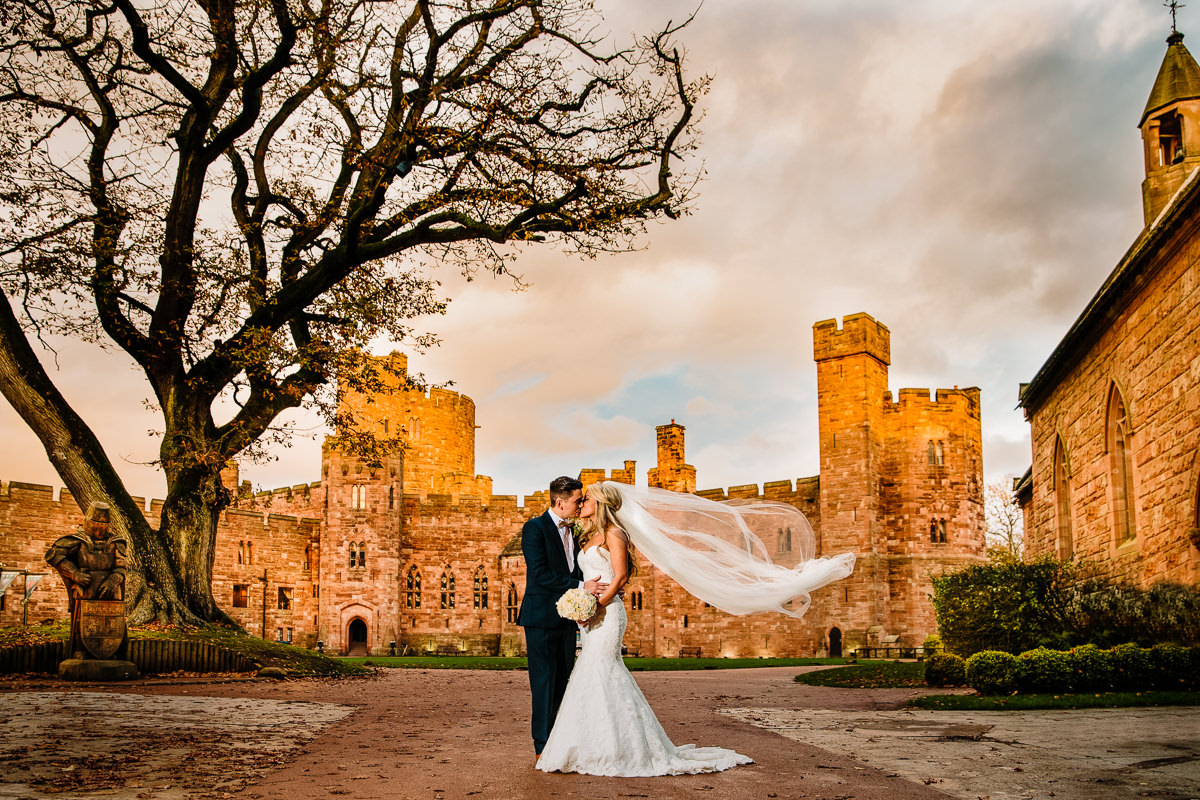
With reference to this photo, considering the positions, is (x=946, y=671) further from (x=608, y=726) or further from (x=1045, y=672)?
(x=608, y=726)

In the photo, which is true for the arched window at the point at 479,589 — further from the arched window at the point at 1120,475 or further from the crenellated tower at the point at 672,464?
the arched window at the point at 1120,475

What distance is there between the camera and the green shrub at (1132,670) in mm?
11891

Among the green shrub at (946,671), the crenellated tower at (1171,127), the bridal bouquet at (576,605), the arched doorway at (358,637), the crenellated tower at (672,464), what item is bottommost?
the arched doorway at (358,637)

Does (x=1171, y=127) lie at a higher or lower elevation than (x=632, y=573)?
higher

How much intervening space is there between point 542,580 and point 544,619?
28cm

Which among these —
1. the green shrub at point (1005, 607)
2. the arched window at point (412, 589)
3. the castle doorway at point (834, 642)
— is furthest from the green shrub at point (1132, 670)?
the arched window at point (412, 589)

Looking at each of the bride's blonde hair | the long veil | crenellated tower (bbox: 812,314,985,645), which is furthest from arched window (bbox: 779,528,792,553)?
crenellated tower (bbox: 812,314,985,645)

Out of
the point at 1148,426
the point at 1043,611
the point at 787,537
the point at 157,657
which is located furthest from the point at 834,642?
the point at 157,657

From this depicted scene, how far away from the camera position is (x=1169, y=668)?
11891 mm

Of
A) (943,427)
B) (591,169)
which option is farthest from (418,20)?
(943,427)

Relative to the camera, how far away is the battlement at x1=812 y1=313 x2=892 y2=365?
43062 mm

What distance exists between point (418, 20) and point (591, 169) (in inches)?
176

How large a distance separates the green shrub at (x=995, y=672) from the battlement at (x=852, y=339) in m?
31.9

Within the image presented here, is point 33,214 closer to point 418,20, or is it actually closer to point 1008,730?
point 418,20
